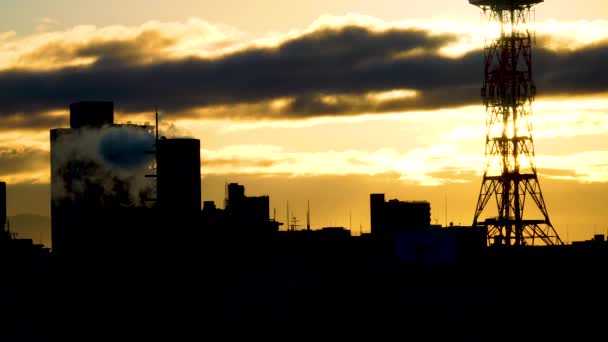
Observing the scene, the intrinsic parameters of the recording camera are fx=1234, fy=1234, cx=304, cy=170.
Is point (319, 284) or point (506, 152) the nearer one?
point (506, 152)

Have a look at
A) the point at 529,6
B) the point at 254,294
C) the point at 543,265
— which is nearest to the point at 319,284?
the point at 254,294

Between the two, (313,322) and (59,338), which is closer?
(313,322)

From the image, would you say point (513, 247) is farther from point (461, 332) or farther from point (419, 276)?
point (461, 332)

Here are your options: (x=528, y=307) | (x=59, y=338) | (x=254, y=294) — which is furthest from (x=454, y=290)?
(x=59, y=338)

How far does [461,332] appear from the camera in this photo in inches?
6314

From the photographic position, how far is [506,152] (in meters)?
180

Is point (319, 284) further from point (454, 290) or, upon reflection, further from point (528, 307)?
point (528, 307)

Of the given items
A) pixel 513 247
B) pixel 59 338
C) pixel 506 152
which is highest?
pixel 506 152

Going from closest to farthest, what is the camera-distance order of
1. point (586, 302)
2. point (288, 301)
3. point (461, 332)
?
point (461, 332) → point (586, 302) → point (288, 301)

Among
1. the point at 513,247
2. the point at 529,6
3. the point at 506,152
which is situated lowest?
the point at 513,247

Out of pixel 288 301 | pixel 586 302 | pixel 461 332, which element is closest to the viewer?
pixel 461 332

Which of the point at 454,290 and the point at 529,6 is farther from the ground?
the point at 529,6

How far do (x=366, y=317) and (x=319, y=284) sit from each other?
27409 millimetres

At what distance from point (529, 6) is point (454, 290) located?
43339 millimetres
